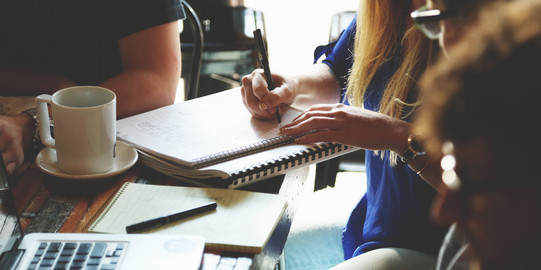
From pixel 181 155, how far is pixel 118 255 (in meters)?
0.26

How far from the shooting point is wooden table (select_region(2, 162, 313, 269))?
27.9 inches

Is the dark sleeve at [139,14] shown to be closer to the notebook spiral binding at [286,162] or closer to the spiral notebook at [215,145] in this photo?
the spiral notebook at [215,145]

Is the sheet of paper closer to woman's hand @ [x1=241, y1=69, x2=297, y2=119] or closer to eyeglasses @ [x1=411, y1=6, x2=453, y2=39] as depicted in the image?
woman's hand @ [x1=241, y1=69, x2=297, y2=119]

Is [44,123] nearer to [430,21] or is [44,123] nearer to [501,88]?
[430,21]

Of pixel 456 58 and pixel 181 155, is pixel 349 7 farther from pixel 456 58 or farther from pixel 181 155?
pixel 456 58

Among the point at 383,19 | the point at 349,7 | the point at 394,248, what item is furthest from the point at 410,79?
the point at 349,7

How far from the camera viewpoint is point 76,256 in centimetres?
62

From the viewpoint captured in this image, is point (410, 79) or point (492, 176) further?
point (410, 79)

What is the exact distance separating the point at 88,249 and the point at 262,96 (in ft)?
1.65

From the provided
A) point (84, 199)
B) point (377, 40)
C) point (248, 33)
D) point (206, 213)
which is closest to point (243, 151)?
point (206, 213)

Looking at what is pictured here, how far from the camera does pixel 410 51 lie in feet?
3.62

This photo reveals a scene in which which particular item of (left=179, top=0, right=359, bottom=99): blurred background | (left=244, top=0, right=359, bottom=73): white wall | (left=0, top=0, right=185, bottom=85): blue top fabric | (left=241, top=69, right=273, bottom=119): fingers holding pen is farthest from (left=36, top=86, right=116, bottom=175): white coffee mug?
(left=244, top=0, right=359, bottom=73): white wall

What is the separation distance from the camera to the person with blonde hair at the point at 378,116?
953mm

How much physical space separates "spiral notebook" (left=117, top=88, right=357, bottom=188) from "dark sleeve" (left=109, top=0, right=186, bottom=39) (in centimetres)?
26
